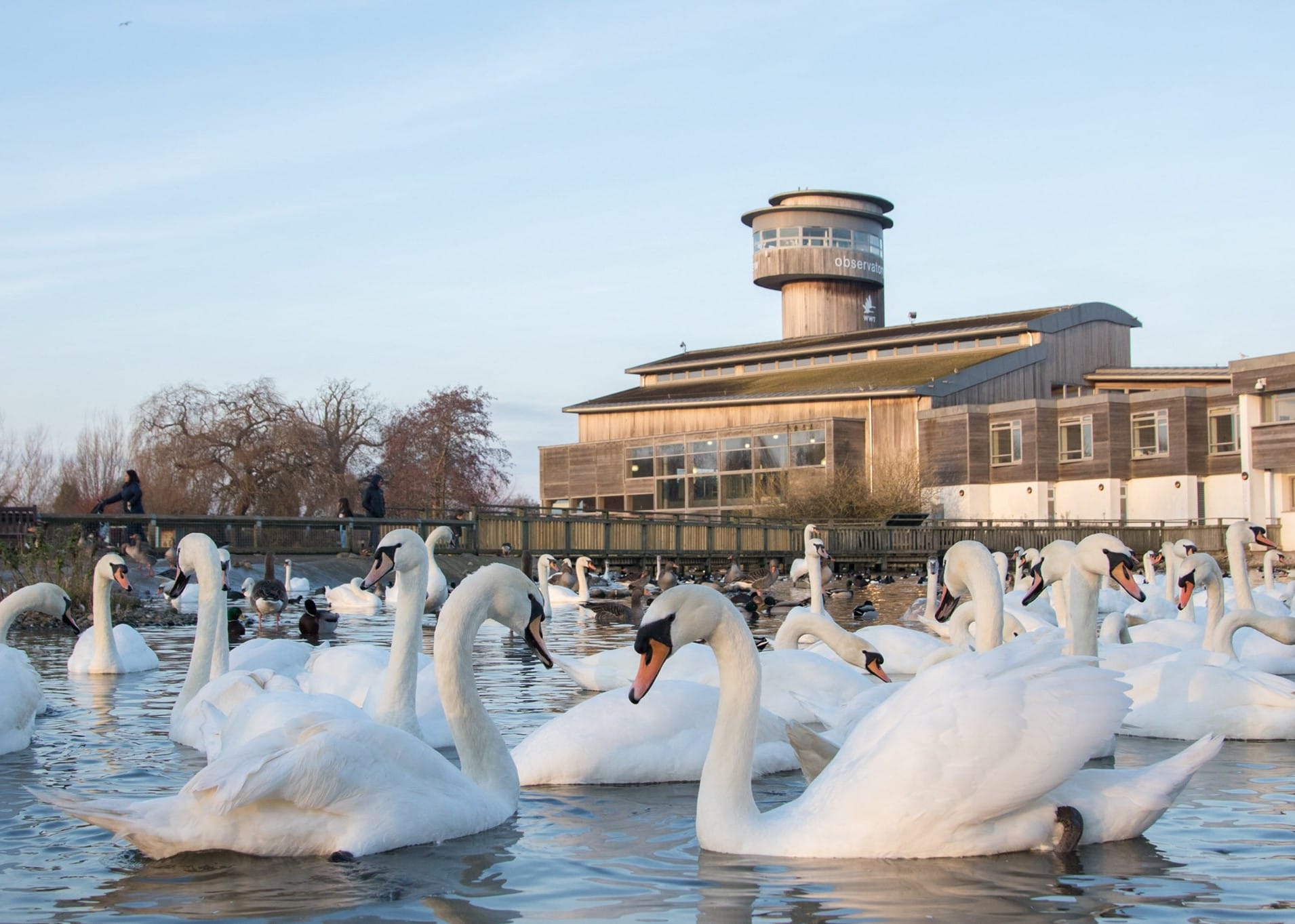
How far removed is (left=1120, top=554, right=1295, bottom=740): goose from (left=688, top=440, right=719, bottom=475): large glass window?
186 ft

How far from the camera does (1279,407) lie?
49594 mm

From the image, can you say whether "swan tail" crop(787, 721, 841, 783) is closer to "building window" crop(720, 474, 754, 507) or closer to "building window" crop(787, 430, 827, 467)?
"building window" crop(787, 430, 827, 467)

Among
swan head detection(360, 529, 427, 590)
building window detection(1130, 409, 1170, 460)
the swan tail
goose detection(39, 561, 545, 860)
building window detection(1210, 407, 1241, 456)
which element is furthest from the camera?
building window detection(1130, 409, 1170, 460)

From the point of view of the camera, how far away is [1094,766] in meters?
8.84

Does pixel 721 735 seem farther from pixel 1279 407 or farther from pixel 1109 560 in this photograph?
pixel 1279 407

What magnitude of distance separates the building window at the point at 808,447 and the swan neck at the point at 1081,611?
51289mm

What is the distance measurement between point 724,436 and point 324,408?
17045mm

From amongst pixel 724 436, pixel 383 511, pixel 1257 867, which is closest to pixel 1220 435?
pixel 724 436

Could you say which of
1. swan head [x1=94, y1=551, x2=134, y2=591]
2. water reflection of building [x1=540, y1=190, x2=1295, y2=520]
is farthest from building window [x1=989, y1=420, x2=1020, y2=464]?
swan head [x1=94, y1=551, x2=134, y2=591]

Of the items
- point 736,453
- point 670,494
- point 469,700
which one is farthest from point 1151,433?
point 469,700

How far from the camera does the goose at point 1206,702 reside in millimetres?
9383

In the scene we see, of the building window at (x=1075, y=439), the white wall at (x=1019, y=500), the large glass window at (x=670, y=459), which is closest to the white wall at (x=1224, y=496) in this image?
the building window at (x=1075, y=439)

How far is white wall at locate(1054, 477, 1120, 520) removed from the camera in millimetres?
57969

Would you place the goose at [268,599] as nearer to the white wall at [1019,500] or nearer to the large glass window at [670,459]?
the white wall at [1019,500]
